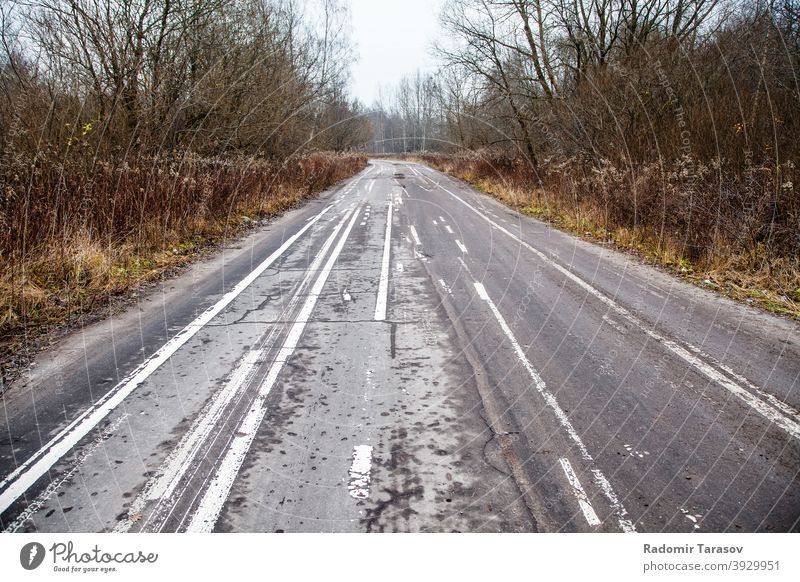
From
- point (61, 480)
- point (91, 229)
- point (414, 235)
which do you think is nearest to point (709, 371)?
point (61, 480)

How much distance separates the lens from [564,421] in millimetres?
3609

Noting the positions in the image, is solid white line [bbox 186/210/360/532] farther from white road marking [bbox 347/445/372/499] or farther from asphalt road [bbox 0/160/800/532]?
white road marking [bbox 347/445/372/499]

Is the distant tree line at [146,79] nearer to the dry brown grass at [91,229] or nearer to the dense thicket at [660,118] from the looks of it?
the dry brown grass at [91,229]

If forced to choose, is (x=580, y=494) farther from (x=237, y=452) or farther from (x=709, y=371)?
(x=709, y=371)

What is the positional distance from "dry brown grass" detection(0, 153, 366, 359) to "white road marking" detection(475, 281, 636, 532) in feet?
17.1

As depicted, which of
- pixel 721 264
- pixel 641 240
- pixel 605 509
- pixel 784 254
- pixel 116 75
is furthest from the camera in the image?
pixel 116 75

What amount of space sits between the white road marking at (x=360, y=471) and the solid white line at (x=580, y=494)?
3.94ft

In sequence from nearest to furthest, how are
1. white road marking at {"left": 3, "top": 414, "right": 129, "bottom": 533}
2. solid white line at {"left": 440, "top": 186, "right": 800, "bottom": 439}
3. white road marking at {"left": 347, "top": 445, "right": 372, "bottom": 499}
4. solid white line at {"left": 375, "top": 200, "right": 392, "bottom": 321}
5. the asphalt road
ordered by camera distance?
white road marking at {"left": 3, "top": 414, "right": 129, "bottom": 533}, the asphalt road, white road marking at {"left": 347, "top": 445, "right": 372, "bottom": 499}, solid white line at {"left": 440, "top": 186, "right": 800, "bottom": 439}, solid white line at {"left": 375, "top": 200, "right": 392, "bottom": 321}

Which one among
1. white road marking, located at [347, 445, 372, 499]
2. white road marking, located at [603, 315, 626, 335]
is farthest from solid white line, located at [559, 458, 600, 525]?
white road marking, located at [603, 315, 626, 335]

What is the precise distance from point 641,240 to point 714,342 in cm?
609

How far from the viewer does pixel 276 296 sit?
6988 millimetres

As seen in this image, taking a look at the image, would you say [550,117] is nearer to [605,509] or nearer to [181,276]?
[181,276]

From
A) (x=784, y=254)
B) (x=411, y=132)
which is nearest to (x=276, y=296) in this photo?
(x=784, y=254)

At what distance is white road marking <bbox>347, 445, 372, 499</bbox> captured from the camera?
9.25 feet
